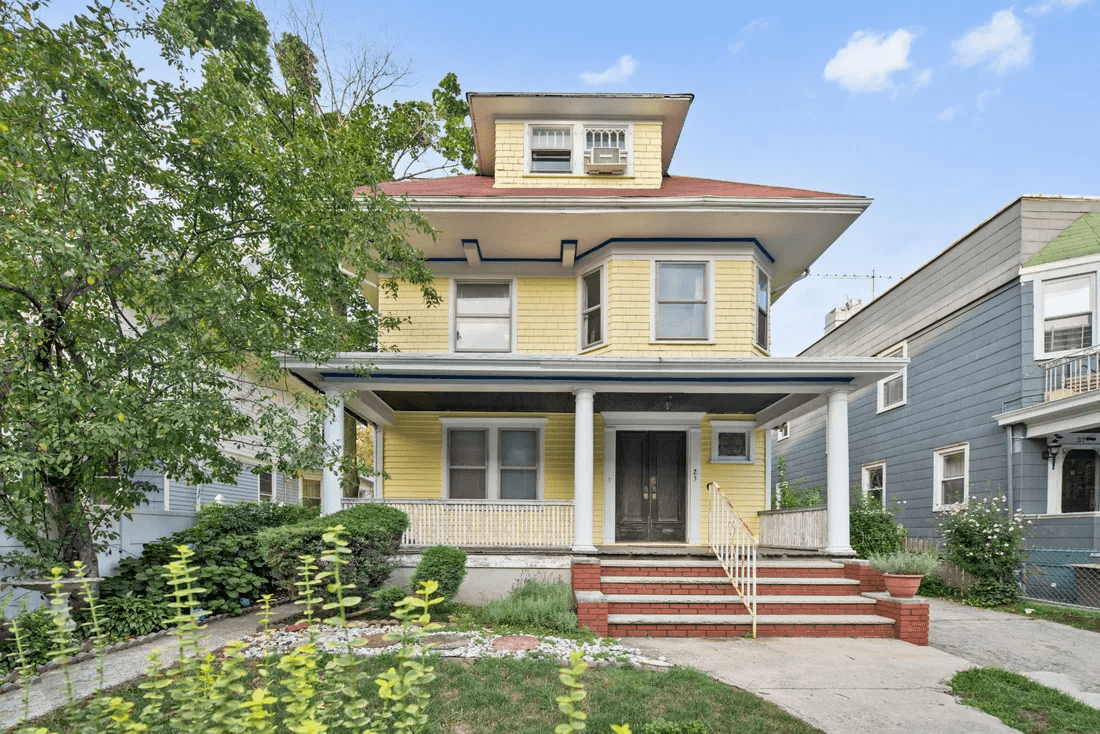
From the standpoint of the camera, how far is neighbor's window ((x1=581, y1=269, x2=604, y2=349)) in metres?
11.5

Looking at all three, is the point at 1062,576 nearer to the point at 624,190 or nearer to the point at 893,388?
the point at 893,388

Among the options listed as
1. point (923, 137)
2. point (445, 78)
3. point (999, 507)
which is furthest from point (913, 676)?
point (923, 137)

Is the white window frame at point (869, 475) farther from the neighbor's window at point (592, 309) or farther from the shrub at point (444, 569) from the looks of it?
the shrub at point (444, 569)

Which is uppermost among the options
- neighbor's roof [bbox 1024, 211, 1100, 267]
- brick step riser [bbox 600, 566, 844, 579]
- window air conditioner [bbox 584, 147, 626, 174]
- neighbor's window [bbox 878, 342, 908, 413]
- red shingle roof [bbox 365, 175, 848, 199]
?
window air conditioner [bbox 584, 147, 626, 174]

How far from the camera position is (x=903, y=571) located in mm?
8430

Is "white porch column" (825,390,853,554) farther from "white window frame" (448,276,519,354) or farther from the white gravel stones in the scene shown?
"white window frame" (448,276,519,354)

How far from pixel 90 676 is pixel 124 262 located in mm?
3949

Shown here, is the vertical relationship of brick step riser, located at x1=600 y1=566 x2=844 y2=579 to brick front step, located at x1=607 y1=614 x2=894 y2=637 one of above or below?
above

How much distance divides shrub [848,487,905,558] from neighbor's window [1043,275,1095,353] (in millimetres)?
4378

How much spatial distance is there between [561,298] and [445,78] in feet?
30.7

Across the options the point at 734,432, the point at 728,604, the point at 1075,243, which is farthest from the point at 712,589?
the point at 1075,243

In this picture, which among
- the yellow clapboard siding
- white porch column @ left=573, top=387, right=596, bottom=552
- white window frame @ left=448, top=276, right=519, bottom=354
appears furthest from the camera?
the yellow clapboard siding

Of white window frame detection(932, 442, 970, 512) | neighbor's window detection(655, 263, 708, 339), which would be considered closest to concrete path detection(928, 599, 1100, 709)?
white window frame detection(932, 442, 970, 512)

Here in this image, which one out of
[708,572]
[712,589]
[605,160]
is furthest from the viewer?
[605,160]
